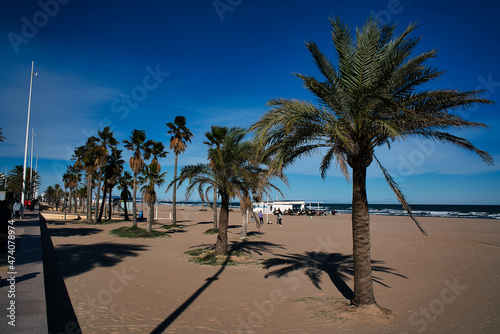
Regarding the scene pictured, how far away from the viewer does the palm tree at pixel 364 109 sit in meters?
6.72

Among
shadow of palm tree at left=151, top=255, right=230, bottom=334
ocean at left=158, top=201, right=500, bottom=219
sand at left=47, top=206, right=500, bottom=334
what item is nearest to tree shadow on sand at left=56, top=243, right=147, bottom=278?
sand at left=47, top=206, right=500, bottom=334

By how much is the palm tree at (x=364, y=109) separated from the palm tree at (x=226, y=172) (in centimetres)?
625

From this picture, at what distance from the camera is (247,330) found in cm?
622

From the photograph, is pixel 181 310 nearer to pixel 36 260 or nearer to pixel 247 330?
pixel 247 330

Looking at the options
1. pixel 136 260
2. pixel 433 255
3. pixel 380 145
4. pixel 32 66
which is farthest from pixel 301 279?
pixel 32 66

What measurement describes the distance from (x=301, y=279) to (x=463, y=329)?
515cm

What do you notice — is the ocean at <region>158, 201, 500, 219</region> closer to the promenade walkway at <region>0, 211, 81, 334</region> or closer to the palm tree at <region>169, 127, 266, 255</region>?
the palm tree at <region>169, 127, 266, 255</region>

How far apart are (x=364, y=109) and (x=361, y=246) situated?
3235mm

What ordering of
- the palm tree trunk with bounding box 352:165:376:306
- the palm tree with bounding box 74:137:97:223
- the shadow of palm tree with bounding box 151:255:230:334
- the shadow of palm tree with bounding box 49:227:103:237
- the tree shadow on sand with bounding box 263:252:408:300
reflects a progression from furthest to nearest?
the palm tree with bounding box 74:137:97:223, the shadow of palm tree with bounding box 49:227:103:237, the tree shadow on sand with bounding box 263:252:408:300, the palm tree trunk with bounding box 352:165:376:306, the shadow of palm tree with bounding box 151:255:230:334

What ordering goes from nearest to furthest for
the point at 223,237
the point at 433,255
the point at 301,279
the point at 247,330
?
the point at 247,330, the point at 301,279, the point at 223,237, the point at 433,255

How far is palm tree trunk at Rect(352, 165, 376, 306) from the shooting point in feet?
23.5

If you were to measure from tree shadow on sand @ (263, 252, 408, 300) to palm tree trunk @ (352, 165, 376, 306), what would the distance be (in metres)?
1.40

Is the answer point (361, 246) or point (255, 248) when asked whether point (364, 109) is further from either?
point (255, 248)

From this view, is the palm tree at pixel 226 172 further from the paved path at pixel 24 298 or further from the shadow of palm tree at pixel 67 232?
the shadow of palm tree at pixel 67 232
